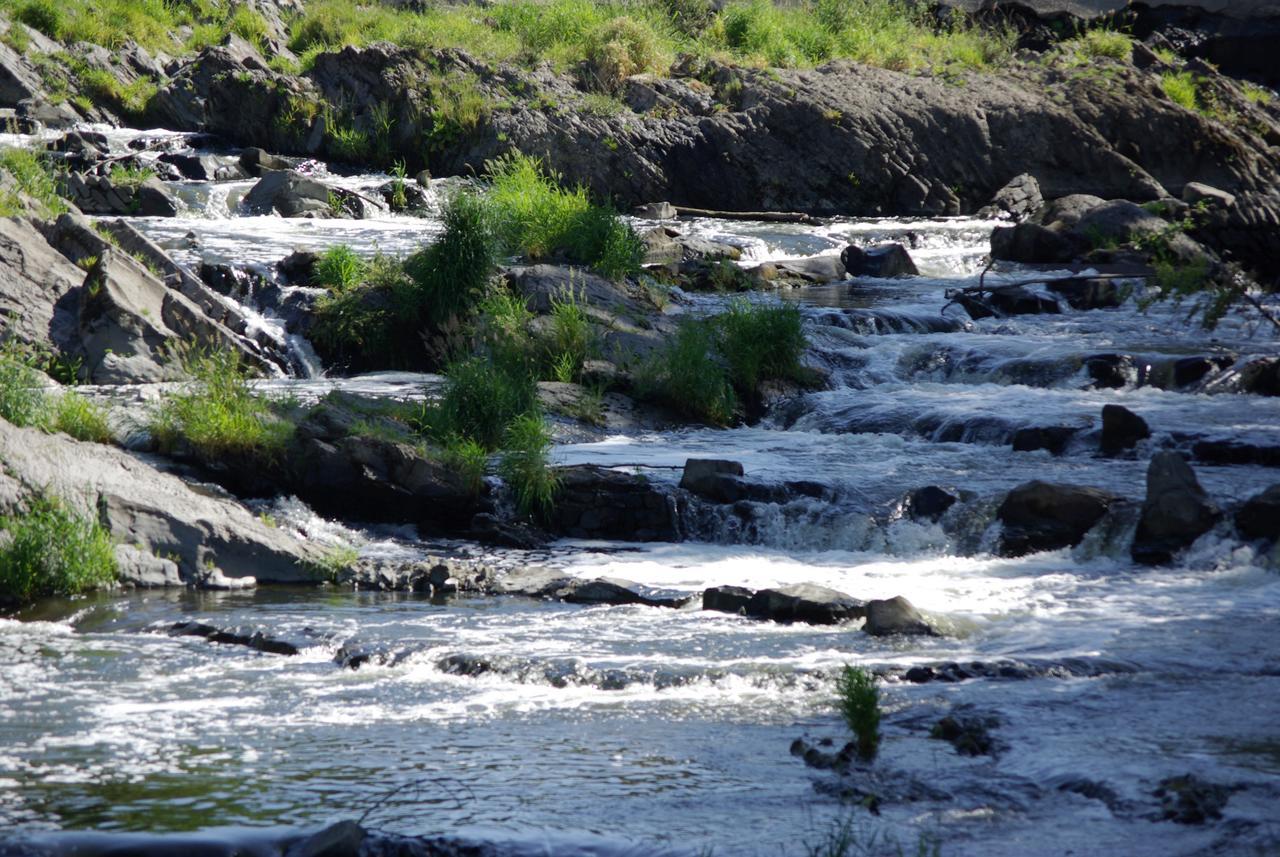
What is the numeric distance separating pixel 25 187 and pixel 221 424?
731 centimetres

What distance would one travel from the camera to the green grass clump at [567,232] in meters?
16.0

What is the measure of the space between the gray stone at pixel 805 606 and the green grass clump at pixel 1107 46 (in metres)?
23.1

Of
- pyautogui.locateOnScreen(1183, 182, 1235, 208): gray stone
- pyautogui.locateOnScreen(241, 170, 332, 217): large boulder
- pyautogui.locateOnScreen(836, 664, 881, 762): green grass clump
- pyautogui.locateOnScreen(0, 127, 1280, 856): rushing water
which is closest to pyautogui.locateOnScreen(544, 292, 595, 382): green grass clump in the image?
pyautogui.locateOnScreen(0, 127, 1280, 856): rushing water

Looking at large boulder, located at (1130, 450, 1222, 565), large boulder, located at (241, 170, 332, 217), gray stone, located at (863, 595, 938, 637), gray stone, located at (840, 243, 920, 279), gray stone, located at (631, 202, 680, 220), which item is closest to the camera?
gray stone, located at (863, 595, 938, 637)

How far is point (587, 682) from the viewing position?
7211mm

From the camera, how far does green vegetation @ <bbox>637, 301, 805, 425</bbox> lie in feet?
44.6

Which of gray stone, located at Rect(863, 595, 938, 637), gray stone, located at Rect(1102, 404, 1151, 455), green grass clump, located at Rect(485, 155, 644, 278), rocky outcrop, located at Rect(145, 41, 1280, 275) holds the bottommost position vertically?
gray stone, located at Rect(863, 595, 938, 637)

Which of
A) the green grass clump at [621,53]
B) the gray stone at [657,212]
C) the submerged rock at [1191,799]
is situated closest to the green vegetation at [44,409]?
the submerged rock at [1191,799]

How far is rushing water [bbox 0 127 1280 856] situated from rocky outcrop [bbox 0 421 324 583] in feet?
1.43

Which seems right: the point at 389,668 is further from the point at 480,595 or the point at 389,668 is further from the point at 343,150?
the point at 343,150

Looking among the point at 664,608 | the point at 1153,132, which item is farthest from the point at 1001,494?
the point at 1153,132

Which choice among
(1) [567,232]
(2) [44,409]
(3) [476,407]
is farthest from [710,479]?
(1) [567,232]

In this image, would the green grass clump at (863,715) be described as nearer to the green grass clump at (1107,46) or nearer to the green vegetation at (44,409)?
the green vegetation at (44,409)

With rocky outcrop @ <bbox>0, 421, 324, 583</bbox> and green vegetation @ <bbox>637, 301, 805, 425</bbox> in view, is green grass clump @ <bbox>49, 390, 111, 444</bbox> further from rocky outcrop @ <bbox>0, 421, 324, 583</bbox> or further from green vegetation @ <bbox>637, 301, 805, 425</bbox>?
green vegetation @ <bbox>637, 301, 805, 425</bbox>
